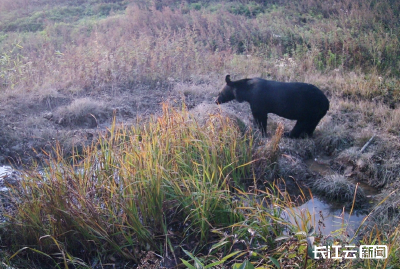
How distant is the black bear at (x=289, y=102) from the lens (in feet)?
19.4

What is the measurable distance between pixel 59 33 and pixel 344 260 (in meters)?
14.2

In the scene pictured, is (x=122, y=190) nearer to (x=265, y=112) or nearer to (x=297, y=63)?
(x=265, y=112)

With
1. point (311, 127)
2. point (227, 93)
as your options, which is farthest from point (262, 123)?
point (227, 93)

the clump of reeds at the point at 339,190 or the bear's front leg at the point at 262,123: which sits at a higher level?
the bear's front leg at the point at 262,123

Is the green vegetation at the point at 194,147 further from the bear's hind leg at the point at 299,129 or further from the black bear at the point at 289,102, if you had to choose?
the black bear at the point at 289,102

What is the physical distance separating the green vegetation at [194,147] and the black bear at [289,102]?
14.7 inches

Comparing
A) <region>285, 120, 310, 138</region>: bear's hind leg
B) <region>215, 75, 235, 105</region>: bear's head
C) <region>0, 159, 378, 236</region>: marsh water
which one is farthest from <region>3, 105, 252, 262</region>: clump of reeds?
<region>215, 75, 235, 105</region>: bear's head

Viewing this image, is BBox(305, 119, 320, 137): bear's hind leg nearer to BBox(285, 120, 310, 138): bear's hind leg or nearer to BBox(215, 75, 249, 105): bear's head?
BBox(285, 120, 310, 138): bear's hind leg

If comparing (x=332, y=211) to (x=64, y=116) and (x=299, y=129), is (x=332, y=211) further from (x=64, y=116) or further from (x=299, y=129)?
(x=64, y=116)

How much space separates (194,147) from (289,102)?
7.06 ft

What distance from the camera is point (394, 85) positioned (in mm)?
8086

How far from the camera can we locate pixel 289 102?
19.6 feet

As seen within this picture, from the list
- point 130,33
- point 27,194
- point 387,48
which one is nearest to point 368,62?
point 387,48

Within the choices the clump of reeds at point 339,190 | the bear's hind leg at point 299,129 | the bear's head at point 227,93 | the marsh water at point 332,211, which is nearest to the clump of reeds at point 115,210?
the marsh water at point 332,211
